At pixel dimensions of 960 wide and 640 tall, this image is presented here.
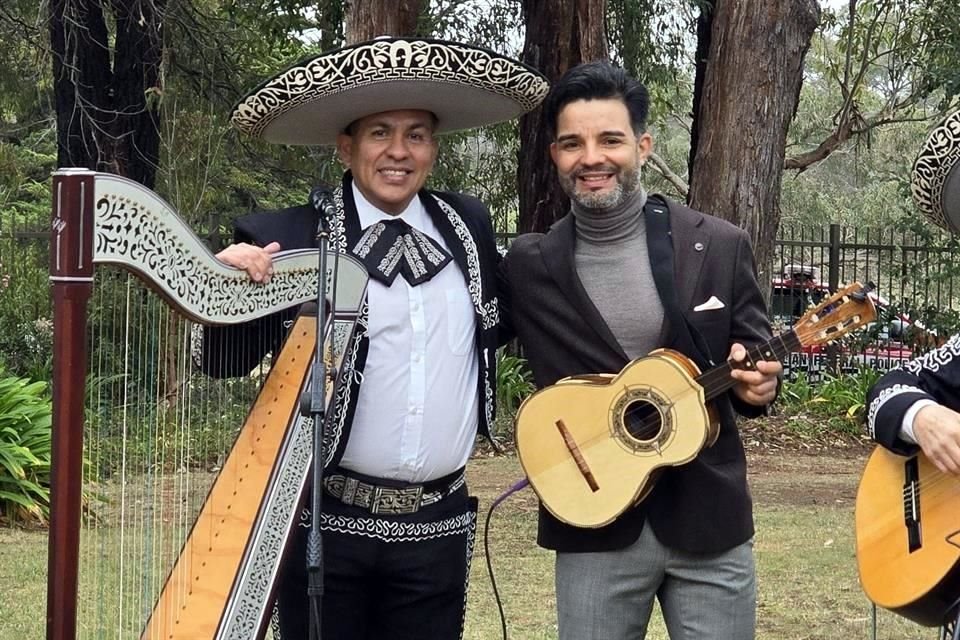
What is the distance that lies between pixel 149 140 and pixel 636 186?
10355 mm

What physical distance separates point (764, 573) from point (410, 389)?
4.35 m

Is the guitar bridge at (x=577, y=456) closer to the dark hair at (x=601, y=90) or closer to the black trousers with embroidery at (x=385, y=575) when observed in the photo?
the black trousers with embroidery at (x=385, y=575)

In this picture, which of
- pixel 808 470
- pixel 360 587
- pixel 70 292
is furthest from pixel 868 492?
pixel 808 470

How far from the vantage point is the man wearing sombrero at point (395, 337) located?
10.6ft

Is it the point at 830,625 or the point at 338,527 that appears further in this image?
the point at 830,625

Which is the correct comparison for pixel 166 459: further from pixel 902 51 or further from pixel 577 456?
pixel 902 51

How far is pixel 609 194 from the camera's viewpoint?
128 inches

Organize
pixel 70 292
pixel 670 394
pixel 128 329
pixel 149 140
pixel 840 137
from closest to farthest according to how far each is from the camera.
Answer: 1. pixel 70 292
2. pixel 128 329
3. pixel 670 394
4. pixel 149 140
5. pixel 840 137

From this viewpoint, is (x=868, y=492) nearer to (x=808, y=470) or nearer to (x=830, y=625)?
(x=830, y=625)

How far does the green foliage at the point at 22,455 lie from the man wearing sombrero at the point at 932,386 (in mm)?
5351

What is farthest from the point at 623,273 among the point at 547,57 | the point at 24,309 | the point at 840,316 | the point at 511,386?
the point at 24,309

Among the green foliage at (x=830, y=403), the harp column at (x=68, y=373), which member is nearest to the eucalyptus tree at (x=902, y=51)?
the green foliage at (x=830, y=403)

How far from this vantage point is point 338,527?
3.29m

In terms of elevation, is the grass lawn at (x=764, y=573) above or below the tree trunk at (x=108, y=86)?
below
